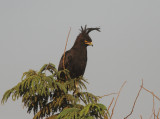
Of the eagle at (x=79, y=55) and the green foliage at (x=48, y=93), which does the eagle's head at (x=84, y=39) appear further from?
the green foliage at (x=48, y=93)

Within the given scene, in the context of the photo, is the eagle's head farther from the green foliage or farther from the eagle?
the green foliage

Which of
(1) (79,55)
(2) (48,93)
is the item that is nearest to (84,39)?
(1) (79,55)

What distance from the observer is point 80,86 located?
5.66 m

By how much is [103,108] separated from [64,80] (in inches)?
87.9

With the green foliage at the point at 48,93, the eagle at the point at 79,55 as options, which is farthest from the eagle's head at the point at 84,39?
the green foliage at the point at 48,93

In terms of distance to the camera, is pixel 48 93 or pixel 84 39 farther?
pixel 84 39

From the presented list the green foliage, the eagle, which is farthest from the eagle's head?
the green foliage

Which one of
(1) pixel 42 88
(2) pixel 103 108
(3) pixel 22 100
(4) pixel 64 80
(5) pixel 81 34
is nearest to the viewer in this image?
(2) pixel 103 108

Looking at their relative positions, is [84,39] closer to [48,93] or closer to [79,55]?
[79,55]

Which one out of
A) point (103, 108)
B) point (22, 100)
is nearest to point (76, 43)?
point (22, 100)

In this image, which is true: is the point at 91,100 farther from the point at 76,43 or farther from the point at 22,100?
the point at 76,43

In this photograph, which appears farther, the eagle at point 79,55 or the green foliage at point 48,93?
the eagle at point 79,55

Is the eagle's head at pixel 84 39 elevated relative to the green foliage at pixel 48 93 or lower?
elevated

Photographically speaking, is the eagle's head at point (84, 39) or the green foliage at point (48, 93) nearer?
the green foliage at point (48, 93)
